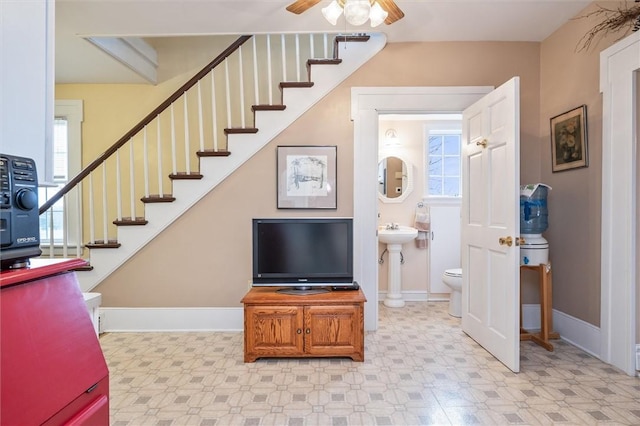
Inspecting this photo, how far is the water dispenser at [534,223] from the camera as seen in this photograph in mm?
2736

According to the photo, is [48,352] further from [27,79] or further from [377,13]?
[377,13]

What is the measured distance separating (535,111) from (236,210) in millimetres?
3063

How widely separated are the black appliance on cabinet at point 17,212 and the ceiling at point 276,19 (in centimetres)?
235

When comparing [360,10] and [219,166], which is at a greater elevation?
[360,10]

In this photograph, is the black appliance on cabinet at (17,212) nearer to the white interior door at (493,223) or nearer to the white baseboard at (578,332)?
the white interior door at (493,223)

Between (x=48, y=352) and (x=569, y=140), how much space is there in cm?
357

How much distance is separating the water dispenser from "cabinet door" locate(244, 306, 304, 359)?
197 cm

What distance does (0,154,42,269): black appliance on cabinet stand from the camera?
81cm

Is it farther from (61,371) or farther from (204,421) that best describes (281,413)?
(61,371)

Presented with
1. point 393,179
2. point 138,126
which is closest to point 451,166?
point 393,179

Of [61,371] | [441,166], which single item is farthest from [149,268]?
[441,166]

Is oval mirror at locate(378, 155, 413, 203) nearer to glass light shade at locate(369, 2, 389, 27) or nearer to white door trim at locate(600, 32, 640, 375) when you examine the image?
white door trim at locate(600, 32, 640, 375)

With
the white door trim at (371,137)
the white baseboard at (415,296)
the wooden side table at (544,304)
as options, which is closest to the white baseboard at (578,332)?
the wooden side table at (544,304)

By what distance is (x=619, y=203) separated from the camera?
2334 mm
